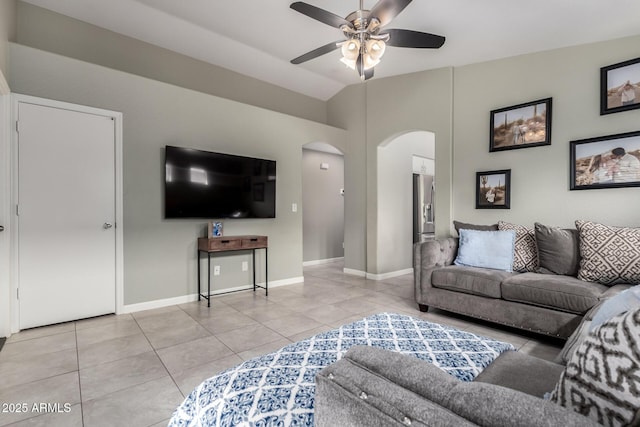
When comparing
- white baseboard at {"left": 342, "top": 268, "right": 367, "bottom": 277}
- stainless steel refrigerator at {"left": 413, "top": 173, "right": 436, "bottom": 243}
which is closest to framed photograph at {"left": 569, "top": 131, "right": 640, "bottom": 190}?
stainless steel refrigerator at {"left": 413, "top": 173, "right": 436, "bottom": 243}

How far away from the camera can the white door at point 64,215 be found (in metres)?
2.92

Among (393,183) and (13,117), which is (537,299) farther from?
(13,117)

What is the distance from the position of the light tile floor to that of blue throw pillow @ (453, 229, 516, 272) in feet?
1.99

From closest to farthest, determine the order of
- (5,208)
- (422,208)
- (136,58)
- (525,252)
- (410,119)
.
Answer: (5,208) < (525,252) < (136,58) < (410,119) < (422,208)

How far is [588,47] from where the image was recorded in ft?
10.7

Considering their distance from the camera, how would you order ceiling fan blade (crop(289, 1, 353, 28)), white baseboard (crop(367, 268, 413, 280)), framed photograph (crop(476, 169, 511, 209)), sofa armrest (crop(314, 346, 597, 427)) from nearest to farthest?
sofa armrest (crop(314, 346, 597, 427)) < ceiling fan blade (crop(289, 1, 353, 28)) < framed photograph (crop(476, 169, 511, 209)) < white baseboard (crop(367, 268, 413, 280))

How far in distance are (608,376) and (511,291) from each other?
248 cm

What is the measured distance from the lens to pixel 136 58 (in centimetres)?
394

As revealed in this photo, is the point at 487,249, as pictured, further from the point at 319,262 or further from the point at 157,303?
the point at 319,262

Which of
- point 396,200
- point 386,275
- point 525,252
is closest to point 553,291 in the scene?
point 525,252

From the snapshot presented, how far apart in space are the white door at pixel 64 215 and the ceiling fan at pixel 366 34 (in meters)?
2.45

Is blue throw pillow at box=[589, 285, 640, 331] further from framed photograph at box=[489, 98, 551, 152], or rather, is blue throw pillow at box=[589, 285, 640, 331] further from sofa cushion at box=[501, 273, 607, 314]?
framed photograph at box=[489, 98, 551, 152]

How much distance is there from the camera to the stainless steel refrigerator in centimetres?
588

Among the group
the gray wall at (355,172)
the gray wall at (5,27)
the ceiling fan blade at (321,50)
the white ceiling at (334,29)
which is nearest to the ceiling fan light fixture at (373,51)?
the ceiling fan blade at (321,50)
